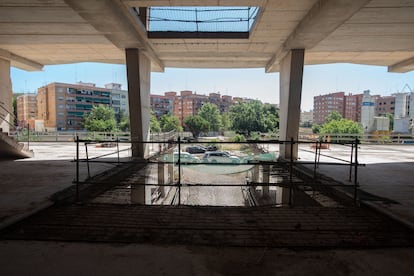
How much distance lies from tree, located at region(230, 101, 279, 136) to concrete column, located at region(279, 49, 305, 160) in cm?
4278

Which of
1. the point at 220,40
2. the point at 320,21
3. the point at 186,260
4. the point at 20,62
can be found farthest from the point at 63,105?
the point at 186,260

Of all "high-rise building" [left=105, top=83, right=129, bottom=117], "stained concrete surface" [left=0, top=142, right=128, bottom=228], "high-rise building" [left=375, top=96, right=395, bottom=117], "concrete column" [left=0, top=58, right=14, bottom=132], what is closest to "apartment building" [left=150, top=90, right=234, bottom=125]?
"high-rise building" [left=105, top=83, right=129, bottom=117]

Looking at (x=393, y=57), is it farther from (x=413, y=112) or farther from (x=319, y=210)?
(x=413, y=112)

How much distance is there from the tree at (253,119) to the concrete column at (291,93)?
42.8 metres

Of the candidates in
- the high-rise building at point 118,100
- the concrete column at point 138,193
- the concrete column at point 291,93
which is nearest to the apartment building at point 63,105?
the high-rise building at point 118,100

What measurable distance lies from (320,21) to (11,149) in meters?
13.4

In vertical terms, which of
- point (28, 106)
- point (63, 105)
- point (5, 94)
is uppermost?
point (28, 106)

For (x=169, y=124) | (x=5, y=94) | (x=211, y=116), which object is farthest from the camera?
(x=211, y=116)

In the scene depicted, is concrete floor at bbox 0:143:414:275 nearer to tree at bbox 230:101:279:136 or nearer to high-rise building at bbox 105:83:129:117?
tree at bbox 230:101:279:136

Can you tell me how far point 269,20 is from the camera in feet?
30.6

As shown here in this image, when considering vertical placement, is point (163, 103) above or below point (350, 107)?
above

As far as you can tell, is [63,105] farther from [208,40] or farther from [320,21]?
[320,21]

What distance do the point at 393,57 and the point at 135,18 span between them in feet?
47.4

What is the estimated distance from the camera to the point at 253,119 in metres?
58.0
